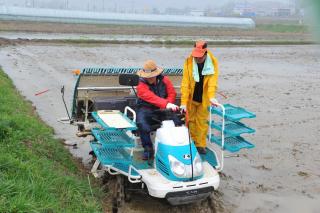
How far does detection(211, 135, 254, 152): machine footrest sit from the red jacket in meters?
0.77

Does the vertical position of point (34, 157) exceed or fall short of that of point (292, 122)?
it exceeds it

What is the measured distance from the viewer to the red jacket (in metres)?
5.08

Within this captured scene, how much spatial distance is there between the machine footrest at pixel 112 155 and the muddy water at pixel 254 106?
59cm

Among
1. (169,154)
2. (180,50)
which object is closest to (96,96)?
(169,154)

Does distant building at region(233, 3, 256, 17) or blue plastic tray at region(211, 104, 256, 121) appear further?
blue plastic tray at region(211, 104, 256, 121)

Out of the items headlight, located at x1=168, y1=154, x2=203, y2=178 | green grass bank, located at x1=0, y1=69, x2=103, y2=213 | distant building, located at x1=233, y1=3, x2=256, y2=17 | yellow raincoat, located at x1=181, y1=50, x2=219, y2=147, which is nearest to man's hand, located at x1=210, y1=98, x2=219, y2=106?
yellow raincoat, located at x1=181, y1=50, x2=219, y2=147

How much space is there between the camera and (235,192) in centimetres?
561

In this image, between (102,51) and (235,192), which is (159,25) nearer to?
(102,51)

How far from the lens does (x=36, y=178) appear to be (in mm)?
4129

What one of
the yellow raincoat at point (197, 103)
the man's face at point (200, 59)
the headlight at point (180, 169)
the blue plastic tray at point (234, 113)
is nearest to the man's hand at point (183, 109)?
the yellow raincoat at point (197, 103)

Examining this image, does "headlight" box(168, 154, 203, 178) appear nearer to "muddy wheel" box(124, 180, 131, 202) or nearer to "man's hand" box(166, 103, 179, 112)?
"man's hand" box(166, 103, 179, 112)

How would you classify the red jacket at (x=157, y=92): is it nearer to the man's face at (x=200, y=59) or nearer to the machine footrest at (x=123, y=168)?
the man's face at (x=200, y=59)

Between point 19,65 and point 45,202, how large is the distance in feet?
45.2

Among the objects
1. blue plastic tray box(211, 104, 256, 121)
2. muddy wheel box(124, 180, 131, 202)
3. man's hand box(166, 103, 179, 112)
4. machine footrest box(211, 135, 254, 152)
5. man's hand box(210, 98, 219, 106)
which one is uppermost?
man's hand box(210, 98, 219, 106)
